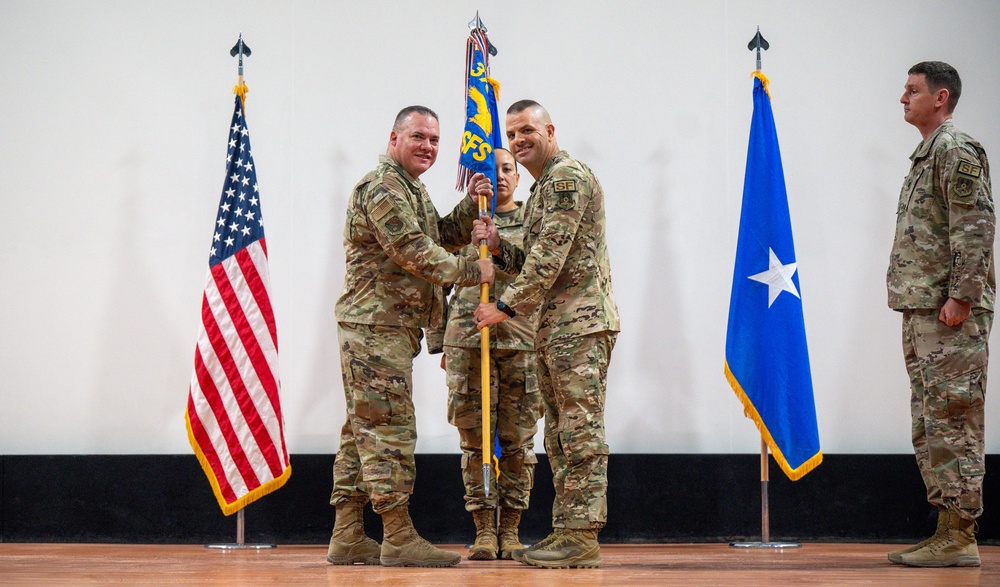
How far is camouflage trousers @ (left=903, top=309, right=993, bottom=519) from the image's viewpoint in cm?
336

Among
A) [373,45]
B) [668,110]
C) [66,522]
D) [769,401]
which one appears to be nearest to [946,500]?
[769,401]

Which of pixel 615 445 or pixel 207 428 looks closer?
pixel 207 428

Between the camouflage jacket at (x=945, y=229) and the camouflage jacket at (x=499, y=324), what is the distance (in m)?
1.43

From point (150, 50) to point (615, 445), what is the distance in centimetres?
333

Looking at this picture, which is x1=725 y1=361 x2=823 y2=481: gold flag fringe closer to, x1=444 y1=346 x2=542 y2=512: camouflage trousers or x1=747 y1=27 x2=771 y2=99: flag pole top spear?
x1=444 y1=346 x2=542 y2=512: camouflage trousers

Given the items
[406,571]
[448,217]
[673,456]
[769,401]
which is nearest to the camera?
[406,571]

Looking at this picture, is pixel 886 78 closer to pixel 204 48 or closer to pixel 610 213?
pixel 610 213

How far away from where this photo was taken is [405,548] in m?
3.44

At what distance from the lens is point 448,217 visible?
3865 millimetres

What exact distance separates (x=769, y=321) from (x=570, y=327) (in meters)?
1.54

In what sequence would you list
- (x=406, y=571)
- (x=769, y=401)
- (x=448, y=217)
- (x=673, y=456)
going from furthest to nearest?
(x=673, y=456)
(x=769, y=401)
(x=448, y=217)
(x=406, y=571)

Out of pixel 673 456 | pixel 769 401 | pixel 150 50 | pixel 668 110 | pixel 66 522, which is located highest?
pixel 150 50

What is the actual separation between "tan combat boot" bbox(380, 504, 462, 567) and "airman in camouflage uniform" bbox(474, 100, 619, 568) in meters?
0.30

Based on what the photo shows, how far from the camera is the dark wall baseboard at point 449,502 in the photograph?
4812 mm
